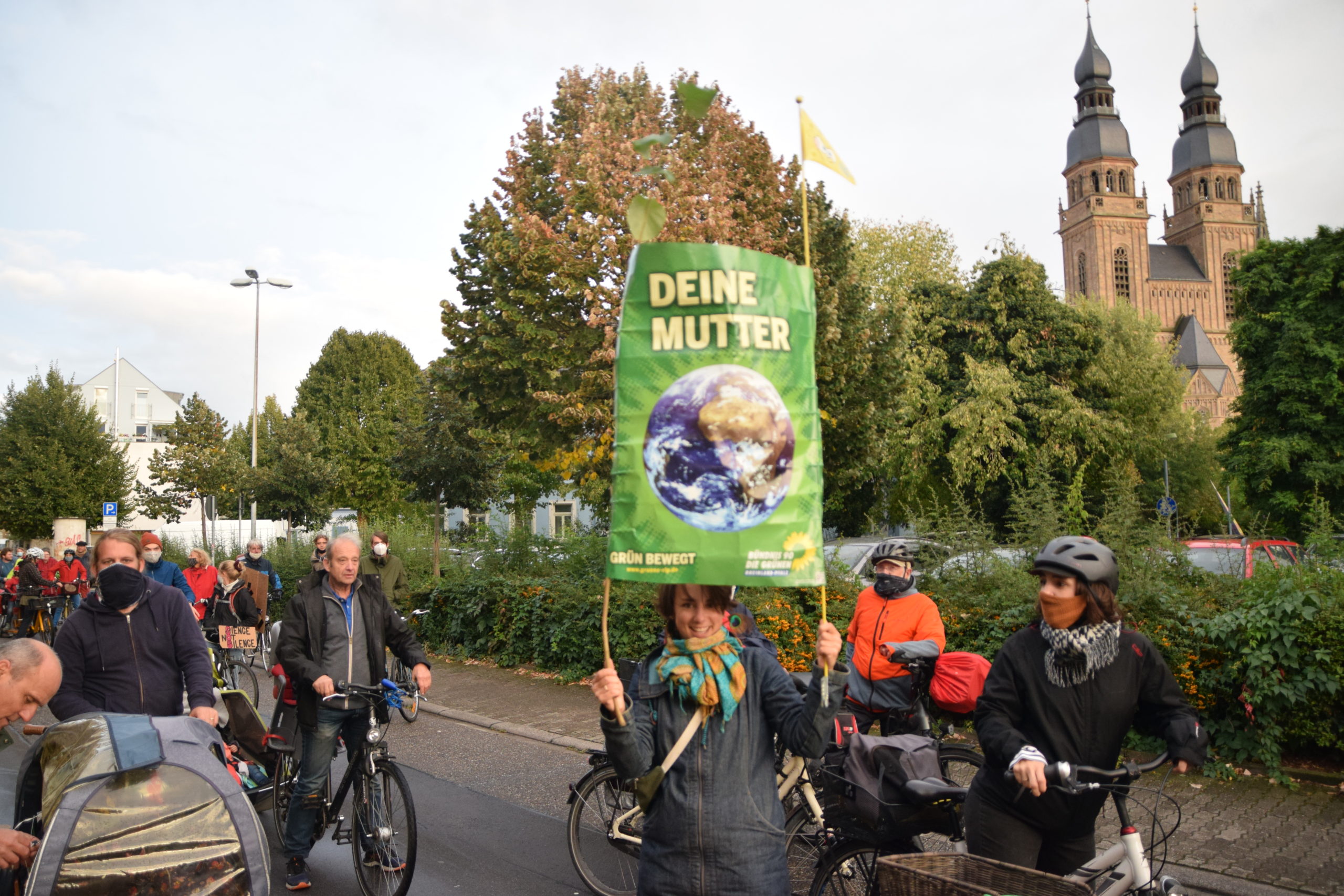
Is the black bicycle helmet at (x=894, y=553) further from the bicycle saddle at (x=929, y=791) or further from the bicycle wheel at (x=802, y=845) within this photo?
the bicycle saddle at (x=929, y=791)

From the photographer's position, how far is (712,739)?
287cm

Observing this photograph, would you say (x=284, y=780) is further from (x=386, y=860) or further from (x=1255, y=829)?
(x=1255, y=829)

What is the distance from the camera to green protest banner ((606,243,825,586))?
2771 millimetres

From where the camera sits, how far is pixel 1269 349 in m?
35.8

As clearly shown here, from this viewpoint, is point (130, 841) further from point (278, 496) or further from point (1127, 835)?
point (278, 496)

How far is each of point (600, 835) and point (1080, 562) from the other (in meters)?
3.38

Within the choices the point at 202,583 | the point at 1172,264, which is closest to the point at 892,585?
the point at 202,583

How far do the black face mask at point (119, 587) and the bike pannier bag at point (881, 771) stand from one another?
11.6ft

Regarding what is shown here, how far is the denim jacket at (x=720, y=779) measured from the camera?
2.76 meters

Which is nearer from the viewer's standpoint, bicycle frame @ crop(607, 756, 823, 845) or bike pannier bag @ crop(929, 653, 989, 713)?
bicycle frame @ crop(607, 756, 823, 845)

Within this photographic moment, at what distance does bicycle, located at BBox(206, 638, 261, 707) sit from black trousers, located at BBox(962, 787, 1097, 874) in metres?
9.30

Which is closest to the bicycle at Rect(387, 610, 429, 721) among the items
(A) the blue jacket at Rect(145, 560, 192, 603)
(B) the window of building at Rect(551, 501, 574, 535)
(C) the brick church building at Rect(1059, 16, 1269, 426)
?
(A) the blue jacket at Rect(145, 560, 192, 603)

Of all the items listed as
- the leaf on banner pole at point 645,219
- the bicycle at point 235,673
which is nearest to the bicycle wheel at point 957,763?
the leaf on banner pole at point 645,219

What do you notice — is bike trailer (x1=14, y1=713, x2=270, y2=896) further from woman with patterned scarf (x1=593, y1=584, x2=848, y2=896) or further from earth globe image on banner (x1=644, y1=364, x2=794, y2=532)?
earth globe image on banner (x1=644, y1=364, x2=794, y2=532)
